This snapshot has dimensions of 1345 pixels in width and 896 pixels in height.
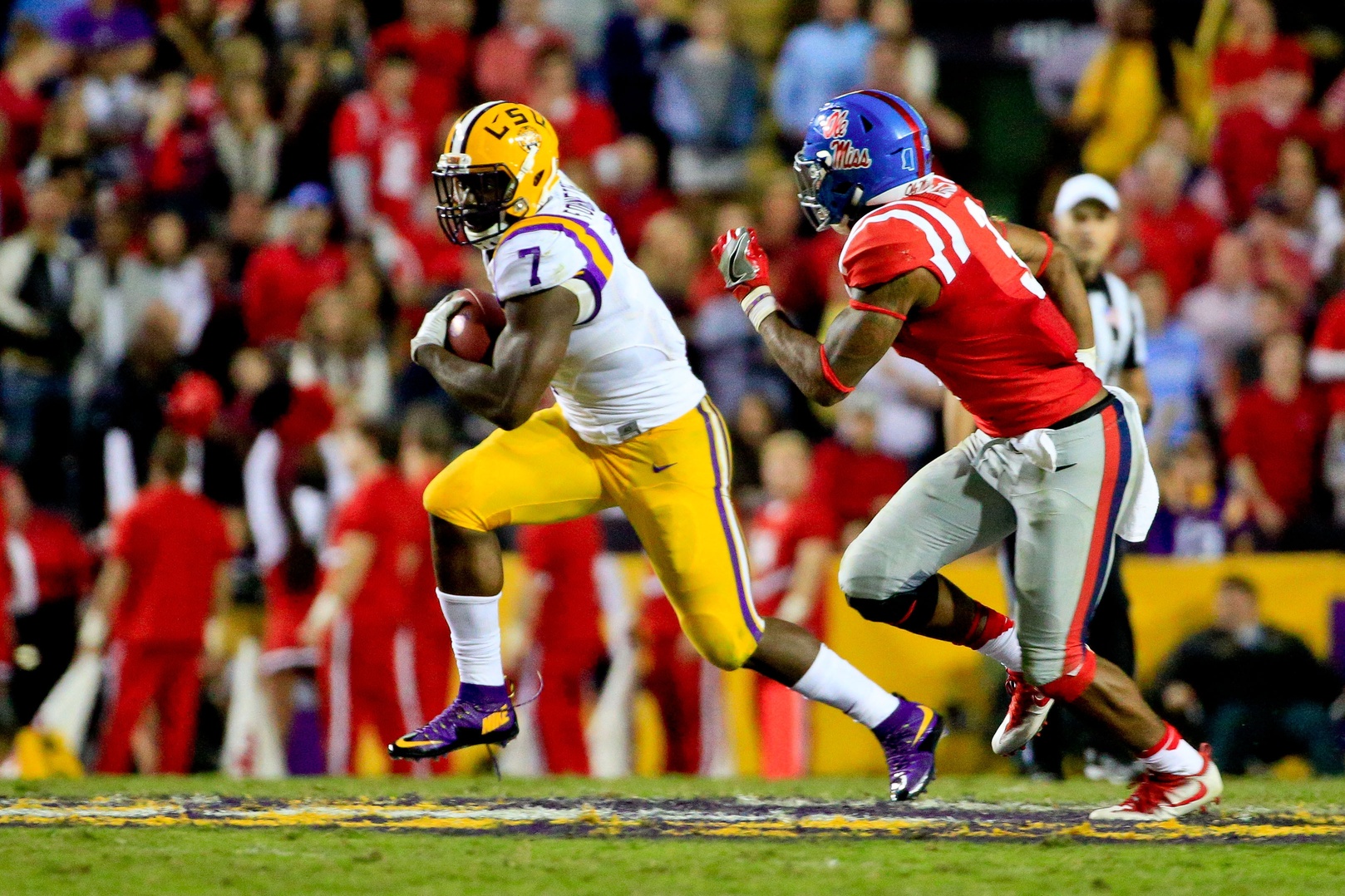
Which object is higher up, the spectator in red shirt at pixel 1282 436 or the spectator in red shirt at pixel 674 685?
the spectator in red shirt at pixel 1282 436

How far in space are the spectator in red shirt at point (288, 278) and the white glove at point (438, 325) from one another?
547 cm

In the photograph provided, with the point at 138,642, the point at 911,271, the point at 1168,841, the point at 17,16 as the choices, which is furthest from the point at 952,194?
the point at 17,16

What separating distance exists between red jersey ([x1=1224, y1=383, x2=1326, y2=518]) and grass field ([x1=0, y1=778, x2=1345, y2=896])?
392 cm

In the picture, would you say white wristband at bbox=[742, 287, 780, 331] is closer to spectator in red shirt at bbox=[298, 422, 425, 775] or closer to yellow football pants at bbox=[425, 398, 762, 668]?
yellow football pants at bbox=[425, 398, 762, 668]

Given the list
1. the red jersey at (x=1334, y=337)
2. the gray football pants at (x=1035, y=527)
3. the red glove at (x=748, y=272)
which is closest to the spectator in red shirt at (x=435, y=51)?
the red jersey at (x=1334, y=337)

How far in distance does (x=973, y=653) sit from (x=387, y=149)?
5261mm

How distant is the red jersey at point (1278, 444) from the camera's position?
9617mm

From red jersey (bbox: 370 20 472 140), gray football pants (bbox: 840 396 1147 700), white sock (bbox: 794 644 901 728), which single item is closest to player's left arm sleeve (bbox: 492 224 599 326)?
gray football pants (bbox: 840 396 1147 700)

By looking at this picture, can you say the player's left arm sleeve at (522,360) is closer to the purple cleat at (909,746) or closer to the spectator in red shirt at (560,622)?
the purple cleat at (909,746)

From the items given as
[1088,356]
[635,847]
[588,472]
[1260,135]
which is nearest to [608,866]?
[635,847]

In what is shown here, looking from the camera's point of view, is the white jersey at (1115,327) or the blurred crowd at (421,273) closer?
the white jersey at (1115,327)

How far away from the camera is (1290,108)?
37.0 ft

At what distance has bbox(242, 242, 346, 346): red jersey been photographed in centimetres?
1082

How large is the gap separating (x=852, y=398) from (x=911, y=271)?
4655 mm
